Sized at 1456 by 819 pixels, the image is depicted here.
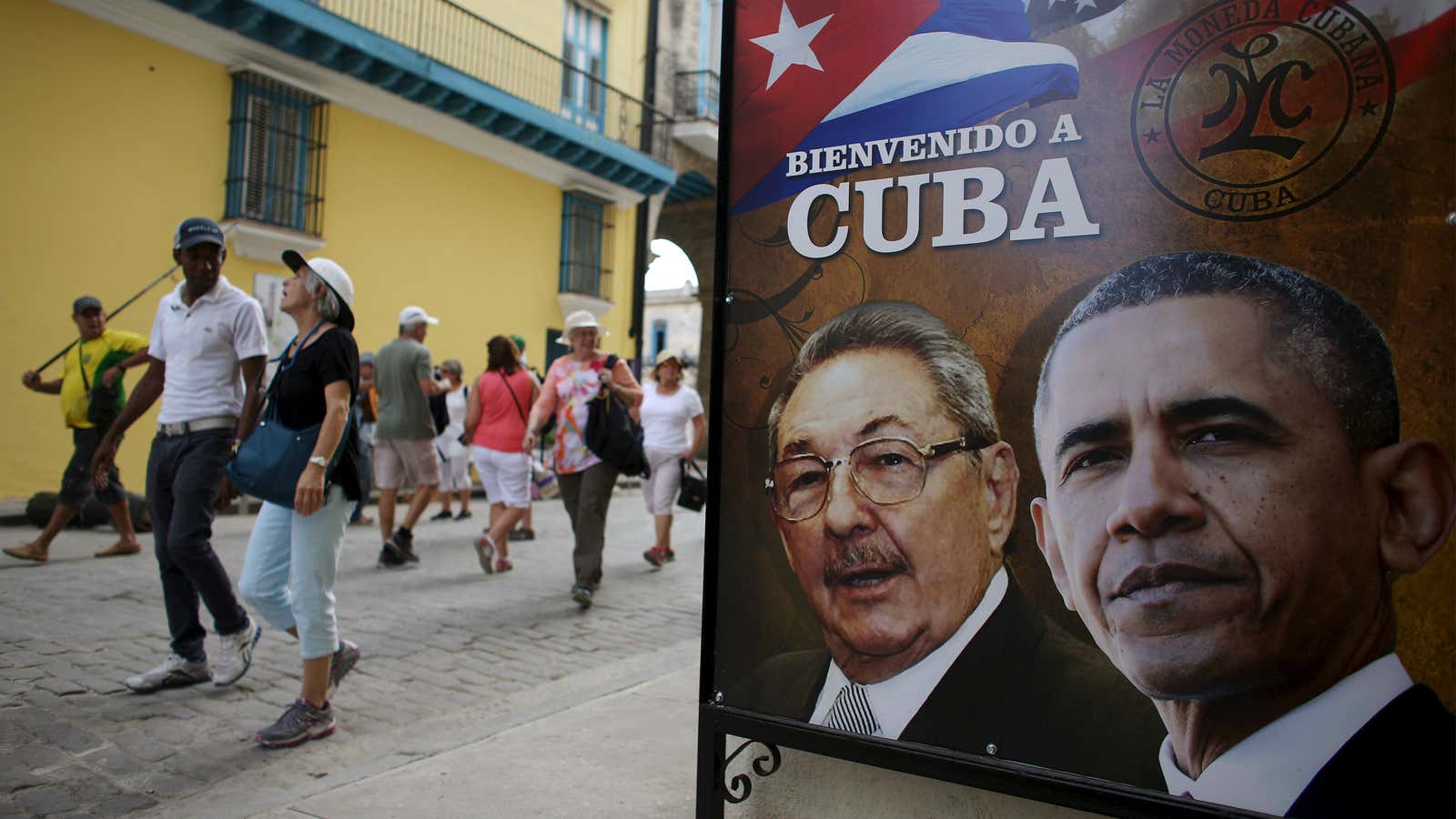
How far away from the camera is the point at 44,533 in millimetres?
6820

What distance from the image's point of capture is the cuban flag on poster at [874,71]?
6.83 feet

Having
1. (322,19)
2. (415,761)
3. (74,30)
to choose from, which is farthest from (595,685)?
(322,19)

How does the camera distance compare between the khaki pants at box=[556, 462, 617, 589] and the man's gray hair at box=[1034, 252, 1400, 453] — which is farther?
the khaki pants at box=[556, 462, 617, 589]

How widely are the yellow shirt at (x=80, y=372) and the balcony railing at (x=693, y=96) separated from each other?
1402cm

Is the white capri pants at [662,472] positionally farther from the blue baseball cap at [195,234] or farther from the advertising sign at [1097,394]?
the advertising sign at [1097,394]

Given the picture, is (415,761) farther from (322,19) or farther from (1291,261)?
(322,19)

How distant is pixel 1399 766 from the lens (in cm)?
175

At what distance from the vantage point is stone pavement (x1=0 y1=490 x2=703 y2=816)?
131 inches

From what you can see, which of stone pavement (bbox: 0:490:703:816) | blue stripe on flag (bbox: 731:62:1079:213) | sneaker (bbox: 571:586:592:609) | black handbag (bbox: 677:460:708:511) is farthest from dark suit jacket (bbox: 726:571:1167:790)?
black handbag (bbox: 677:460:708:511)

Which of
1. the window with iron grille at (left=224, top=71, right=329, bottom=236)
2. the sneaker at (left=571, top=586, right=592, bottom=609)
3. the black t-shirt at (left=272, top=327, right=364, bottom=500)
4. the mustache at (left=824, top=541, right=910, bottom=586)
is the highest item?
the window with iron grille at (left=224, top=71, right=329, bottom=236)

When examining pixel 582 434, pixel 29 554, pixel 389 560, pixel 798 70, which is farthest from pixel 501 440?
pixel 798 70

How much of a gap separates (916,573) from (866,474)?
245 millimetres

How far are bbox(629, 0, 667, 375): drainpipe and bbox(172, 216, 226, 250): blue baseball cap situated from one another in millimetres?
14868

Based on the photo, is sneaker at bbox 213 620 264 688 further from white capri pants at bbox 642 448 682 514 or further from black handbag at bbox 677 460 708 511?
white capri pants at bbox 642 448 682 514
